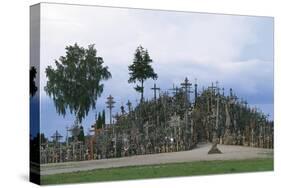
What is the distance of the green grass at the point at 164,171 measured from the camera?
36.8 feet

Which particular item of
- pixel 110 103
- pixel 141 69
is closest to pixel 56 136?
pixel 110 103

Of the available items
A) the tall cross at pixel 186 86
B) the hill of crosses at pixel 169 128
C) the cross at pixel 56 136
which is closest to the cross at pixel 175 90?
the hill of crosses at pixel 169 128

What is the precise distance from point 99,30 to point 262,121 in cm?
362

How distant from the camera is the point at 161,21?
11969 millimetres

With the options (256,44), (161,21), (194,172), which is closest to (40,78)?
(161,21)

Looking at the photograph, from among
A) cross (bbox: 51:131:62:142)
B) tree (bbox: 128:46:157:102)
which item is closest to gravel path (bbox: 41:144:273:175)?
cross (bbox: 51:131:62:142)

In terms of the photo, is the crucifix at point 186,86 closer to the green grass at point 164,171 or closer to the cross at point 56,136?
the green grass at point 164,171

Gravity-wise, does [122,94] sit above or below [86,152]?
above

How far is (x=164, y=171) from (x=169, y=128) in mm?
735

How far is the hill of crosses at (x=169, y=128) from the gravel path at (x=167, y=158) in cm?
8

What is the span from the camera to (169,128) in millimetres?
12172

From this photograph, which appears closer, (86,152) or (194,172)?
(86,152)

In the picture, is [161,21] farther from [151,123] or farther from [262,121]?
[262,121]

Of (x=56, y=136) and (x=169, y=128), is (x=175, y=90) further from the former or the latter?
(x=56, y=136)
